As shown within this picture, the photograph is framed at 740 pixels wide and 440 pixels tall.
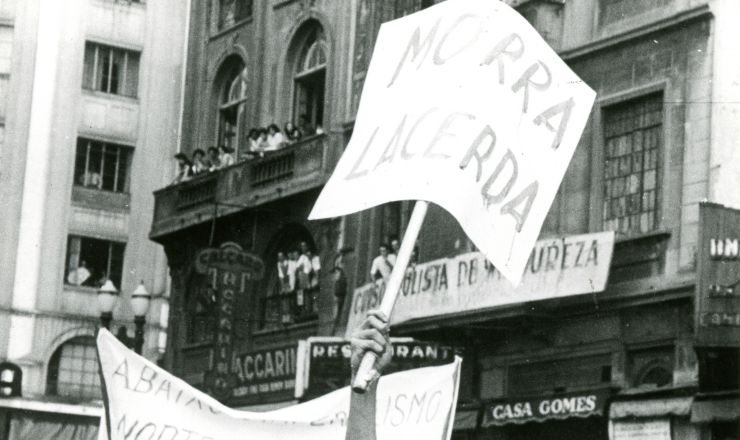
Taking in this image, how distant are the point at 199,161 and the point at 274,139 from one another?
394 cm

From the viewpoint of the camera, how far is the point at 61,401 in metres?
50.2

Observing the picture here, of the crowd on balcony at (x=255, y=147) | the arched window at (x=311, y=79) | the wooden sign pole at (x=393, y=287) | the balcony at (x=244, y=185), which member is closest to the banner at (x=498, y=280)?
the balcony at (x=244, y=185)

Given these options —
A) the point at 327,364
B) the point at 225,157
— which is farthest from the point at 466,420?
the point at 225,157

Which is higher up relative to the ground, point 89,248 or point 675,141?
point 89,248

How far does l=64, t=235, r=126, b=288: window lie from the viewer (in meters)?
50.8

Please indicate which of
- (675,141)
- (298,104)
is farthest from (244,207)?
(675,141)

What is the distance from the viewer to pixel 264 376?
32719 millimetres

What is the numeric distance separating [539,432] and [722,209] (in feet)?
17.0

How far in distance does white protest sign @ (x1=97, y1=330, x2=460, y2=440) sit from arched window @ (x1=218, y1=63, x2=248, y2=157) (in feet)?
85.7

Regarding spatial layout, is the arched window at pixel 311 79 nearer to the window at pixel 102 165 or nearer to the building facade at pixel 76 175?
the building facade at pixel 76 175

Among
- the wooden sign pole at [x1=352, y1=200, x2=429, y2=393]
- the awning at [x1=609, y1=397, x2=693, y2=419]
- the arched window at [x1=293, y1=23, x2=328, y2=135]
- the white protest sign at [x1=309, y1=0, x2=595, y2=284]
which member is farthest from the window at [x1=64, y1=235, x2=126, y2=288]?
the wooden sign pole at [x1=352, y1=200, x2=429, y2=393]

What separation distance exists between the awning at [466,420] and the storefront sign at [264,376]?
484 centimetres

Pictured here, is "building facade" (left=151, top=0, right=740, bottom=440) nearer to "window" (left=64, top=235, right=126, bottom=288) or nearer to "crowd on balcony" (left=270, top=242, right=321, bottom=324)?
"crowd on balcony" (left=270, top=242, right=321, bottom=324)

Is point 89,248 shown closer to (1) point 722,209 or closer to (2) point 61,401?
(2) point 61,401
